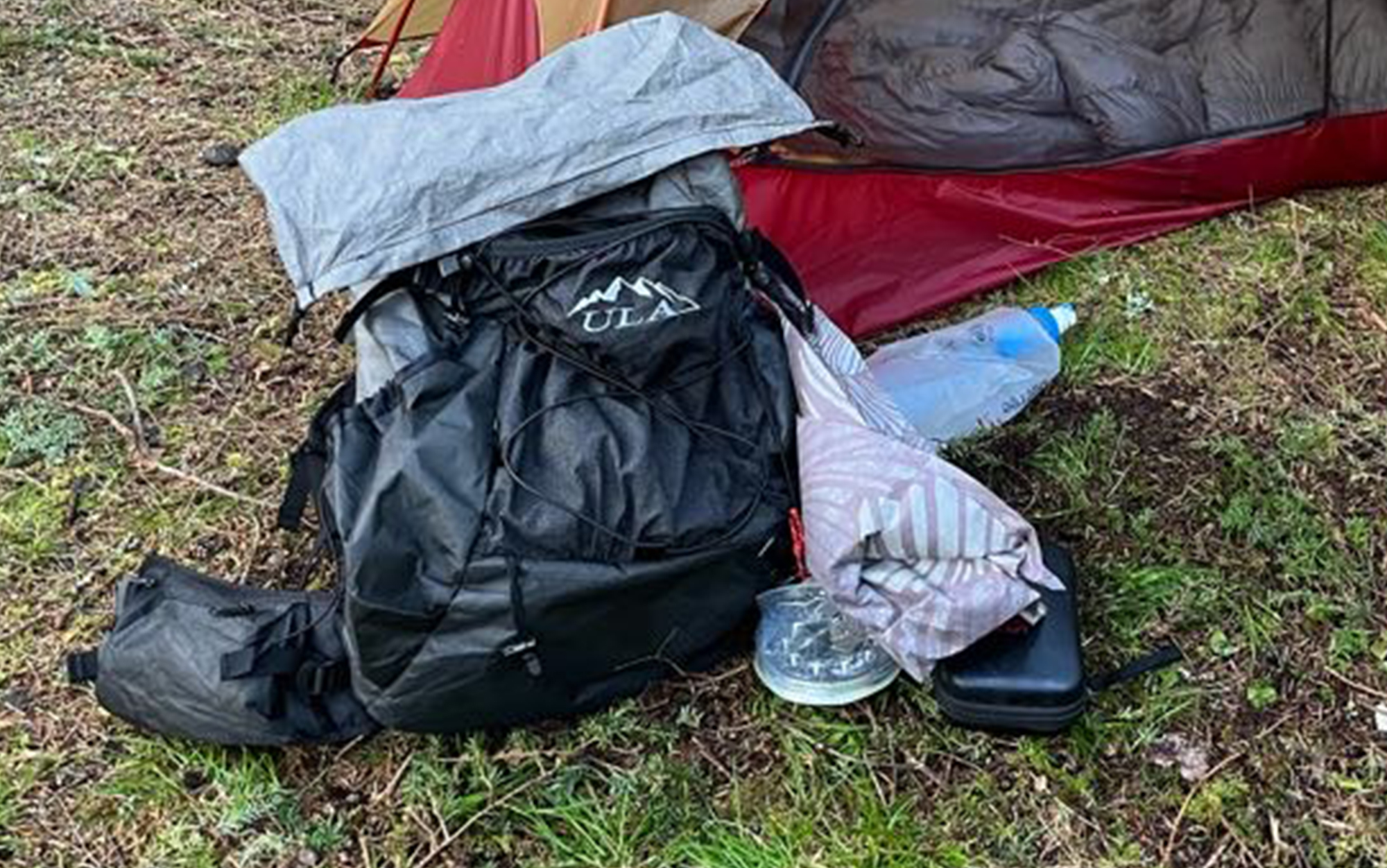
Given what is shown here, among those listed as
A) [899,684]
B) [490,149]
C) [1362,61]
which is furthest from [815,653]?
[1362,61]

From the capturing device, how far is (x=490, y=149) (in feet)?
6.14

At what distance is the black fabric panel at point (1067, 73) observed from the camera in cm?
278

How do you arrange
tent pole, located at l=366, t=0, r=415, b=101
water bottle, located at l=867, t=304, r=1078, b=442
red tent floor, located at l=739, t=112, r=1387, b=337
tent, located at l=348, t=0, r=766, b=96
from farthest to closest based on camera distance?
tent pole, located at l=366, t=0, r=415, b=101
red tent floor, located at l=739, t=112, r=1387, b=337
tent, located at l=348, t=0, r=766, b=96
water bottle, located at l=867, t=304, r=1078, b=442

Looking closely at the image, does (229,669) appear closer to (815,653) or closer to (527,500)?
(527,500)

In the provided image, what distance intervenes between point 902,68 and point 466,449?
64.6 inches

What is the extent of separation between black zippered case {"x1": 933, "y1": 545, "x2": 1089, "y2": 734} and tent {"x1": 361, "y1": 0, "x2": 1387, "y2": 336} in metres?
0.93

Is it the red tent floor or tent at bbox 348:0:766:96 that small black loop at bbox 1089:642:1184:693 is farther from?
tent at bbox 348:0:766:96

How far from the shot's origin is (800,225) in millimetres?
2596

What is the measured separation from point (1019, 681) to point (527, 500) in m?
0.65

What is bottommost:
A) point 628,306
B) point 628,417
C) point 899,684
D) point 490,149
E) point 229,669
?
point 899,684

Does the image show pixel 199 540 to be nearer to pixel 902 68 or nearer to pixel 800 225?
pixel 800 225

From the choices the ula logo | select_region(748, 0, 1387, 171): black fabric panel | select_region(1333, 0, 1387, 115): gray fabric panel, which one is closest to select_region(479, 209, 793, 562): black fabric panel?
the ula logo

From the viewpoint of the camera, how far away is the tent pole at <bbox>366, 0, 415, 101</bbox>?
11.5 feet

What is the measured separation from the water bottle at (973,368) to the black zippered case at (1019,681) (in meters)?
0.52
